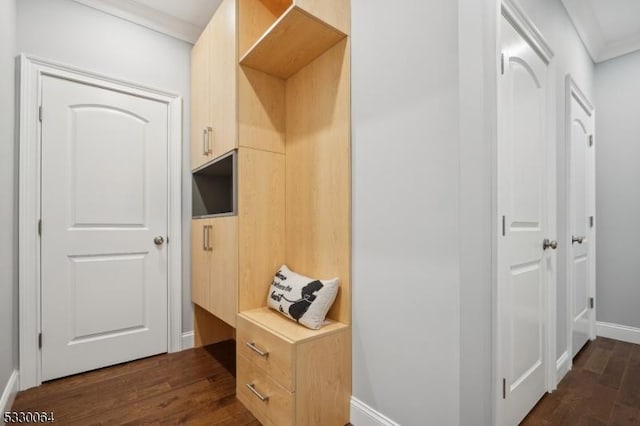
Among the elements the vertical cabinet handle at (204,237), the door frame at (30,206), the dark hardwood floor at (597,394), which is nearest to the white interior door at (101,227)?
the door frame at (30,206)

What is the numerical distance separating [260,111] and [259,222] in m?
0.71

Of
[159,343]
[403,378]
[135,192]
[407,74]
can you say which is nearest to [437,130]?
[407,74]

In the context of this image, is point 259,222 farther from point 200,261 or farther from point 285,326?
point 200,261

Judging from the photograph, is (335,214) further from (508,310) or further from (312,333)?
(508,310)

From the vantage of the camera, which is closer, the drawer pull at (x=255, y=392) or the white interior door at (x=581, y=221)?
the drawer pull at (x=255, y=392)

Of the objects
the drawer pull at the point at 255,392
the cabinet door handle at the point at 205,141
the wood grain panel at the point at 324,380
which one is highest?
the cabinet door handle at the point at 205,141

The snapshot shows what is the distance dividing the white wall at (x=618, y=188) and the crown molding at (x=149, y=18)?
12.5 feet

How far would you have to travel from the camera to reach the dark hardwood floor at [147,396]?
64.1 inches

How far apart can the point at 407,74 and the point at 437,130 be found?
12.4 inches

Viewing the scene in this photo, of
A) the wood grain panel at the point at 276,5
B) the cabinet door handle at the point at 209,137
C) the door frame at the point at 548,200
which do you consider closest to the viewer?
the door frame at the point at 548,200

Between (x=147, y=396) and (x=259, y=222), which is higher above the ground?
(x=259, y=222)

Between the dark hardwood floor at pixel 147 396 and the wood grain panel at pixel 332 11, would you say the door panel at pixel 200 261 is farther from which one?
the wood grain panel at pixel 332 11

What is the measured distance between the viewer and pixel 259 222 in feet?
6.24

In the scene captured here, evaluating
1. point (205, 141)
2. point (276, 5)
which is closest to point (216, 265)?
point (205, 141)
